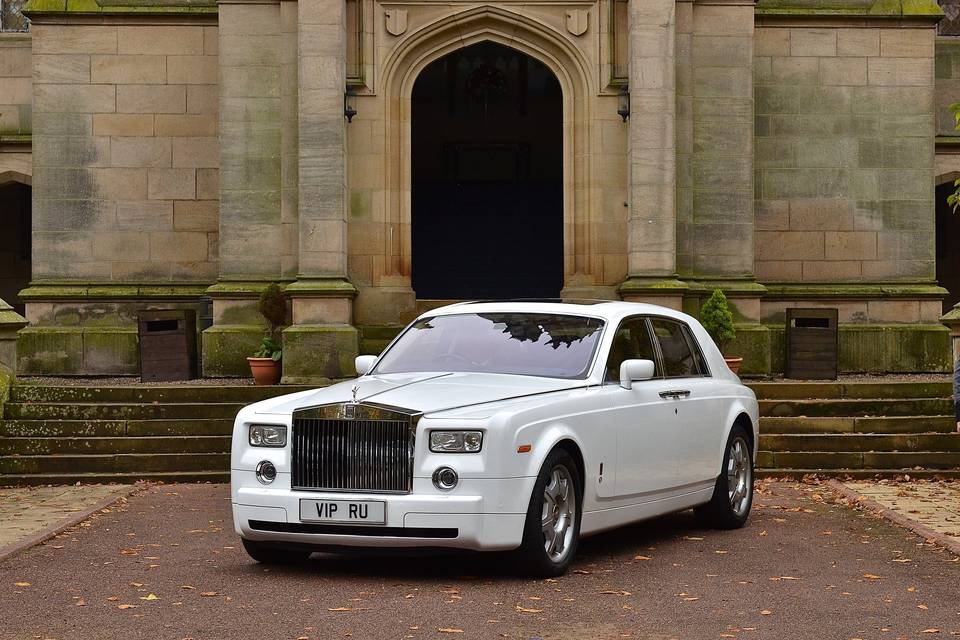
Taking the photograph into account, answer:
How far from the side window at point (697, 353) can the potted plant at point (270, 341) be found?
8300 mm

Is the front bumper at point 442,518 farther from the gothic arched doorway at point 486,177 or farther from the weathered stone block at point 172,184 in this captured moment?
the gothic arched doorway at point 486,177

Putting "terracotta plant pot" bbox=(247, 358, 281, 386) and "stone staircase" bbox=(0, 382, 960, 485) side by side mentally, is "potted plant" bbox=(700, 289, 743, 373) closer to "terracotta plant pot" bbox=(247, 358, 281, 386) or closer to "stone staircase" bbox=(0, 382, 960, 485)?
"stone staircase" bbox=(0, 382, 960, 485)

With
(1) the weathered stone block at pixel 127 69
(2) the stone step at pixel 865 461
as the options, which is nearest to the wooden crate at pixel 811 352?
(2) the stone step at pixel 865 461

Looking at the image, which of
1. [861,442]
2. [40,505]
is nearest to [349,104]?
[861,442]

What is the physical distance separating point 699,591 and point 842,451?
25.6ft

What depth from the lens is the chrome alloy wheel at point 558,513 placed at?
8758 mm

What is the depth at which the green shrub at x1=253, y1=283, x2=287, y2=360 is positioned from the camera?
1888 centimetres

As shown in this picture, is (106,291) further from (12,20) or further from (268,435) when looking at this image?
(268,435)

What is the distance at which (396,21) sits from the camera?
1992 cm

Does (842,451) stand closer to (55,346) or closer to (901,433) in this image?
(901,433)

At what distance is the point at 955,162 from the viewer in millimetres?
23906

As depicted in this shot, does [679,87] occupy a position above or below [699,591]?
above

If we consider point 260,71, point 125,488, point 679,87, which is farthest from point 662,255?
point 125,488

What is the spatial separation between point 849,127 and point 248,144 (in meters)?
8.56
